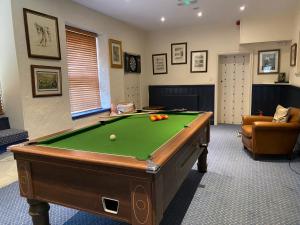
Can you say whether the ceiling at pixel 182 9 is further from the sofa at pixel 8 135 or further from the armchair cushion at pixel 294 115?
the sofa at pixel 8 135

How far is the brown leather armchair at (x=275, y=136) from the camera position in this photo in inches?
137

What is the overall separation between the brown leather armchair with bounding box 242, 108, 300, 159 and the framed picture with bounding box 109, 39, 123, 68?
3.27 m

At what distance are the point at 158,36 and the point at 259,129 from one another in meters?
4.28

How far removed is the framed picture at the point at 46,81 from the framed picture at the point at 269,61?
4.84 m

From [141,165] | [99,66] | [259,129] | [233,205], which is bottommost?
[233,205]

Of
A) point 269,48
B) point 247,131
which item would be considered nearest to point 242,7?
point 269,48

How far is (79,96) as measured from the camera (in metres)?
4.67

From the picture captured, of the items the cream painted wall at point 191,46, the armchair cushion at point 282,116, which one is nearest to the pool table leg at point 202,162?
the armchair cushion at point 282,116

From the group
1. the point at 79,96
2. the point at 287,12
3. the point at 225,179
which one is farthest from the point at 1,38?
the point at 287,12

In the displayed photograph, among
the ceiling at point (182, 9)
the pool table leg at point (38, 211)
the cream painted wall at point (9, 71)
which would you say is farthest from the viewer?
the ceiling at point (182, 9)

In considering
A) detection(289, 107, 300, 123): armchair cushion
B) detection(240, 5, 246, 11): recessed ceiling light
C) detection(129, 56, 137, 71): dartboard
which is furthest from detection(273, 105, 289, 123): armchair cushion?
detection(129, 56, 137, 71): dartboard

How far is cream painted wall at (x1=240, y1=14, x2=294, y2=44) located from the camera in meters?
5.19

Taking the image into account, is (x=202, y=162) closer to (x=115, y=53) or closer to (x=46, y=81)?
(x=46, y=81)

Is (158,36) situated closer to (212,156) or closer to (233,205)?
(212,156)
